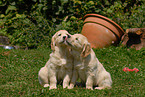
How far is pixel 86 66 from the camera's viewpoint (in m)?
4.20

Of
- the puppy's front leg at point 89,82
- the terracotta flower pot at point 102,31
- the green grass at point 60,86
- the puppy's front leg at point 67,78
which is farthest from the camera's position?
the terracotta flower pot at point 102,31

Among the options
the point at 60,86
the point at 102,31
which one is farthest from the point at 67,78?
the point at 102,31

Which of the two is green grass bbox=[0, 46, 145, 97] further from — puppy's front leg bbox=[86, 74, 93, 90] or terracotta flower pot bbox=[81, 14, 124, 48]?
terracotta flower pot bbox=[81, 14, 124, 48]

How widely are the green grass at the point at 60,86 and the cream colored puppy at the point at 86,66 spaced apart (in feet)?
0.66

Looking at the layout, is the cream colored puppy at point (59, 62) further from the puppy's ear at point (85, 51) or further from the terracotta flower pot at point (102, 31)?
the terracotta flower pot at point (102, 31)

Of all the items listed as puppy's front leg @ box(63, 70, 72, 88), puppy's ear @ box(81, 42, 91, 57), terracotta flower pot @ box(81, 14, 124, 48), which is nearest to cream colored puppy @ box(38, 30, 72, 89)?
puppy's front leg @ box(63, 70, 72, 88)

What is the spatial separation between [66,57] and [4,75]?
6.29ft

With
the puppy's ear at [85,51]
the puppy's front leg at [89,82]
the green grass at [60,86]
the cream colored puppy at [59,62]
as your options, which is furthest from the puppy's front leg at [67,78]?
the puppy's ear at [85,51]

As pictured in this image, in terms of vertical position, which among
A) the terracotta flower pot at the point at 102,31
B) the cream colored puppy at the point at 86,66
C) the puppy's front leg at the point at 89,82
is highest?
the terracotta flower pot at the point at 102,31

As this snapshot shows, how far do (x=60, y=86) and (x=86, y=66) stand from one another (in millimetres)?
664

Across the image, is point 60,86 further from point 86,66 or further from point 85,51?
point 85,51

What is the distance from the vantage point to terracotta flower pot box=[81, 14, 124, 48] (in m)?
8.22

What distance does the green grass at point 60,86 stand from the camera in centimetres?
399

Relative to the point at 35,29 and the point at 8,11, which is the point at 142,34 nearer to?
the point at 35,29
